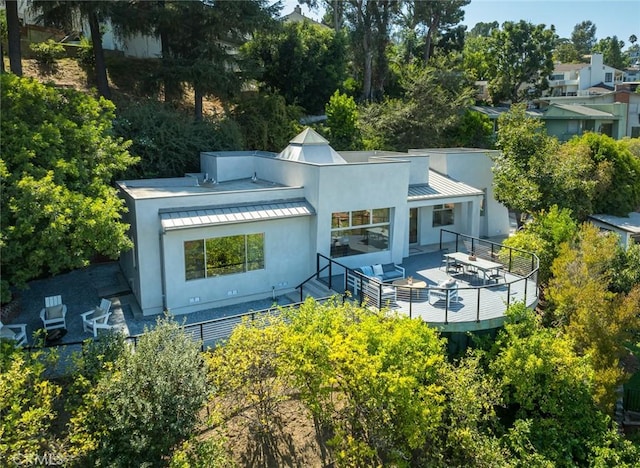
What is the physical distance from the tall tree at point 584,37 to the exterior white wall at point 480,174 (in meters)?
129

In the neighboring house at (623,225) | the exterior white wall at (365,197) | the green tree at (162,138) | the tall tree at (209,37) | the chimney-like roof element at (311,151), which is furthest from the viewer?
the tall tree at (209,37)

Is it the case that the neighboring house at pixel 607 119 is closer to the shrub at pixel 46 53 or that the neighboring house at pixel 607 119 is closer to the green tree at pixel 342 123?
the green tree at pixel 342 123

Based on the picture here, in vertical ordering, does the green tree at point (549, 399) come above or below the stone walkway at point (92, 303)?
below

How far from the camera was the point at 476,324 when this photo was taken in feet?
47.7

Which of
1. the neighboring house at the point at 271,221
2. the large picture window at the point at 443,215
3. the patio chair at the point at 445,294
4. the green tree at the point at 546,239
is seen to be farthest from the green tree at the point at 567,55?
the patio chair at the point at 445,294

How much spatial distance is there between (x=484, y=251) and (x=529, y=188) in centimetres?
520

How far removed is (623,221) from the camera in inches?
1011

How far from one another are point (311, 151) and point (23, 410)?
14.6 metres

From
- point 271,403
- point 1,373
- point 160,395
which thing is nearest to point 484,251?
point 271,403

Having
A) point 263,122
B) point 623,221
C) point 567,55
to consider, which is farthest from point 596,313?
point 567,55

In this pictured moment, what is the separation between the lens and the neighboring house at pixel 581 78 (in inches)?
2975

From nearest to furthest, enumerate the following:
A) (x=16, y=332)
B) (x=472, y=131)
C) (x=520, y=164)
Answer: (x=16, y=332), (x=520, y=164), (x=472, y=131)

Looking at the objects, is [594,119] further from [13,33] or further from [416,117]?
[13,33]

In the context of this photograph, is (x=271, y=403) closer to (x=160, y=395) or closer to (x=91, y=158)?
(x=160, y=395)
